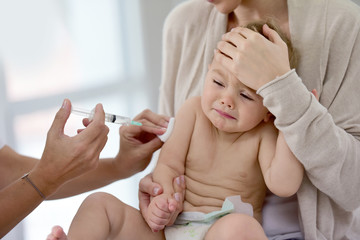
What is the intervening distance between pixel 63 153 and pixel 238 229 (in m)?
0.48

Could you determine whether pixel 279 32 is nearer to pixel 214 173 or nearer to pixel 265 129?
pixel 265 129

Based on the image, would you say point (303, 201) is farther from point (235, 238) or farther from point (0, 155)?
point (0, 155)

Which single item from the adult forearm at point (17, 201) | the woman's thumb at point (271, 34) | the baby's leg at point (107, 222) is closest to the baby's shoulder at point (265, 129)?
the woman's thumb at point (271, 34)

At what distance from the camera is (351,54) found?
1517 mm

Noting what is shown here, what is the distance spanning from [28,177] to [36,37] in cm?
148

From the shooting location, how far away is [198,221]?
1.42 m

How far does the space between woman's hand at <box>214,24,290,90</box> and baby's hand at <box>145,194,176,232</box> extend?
377 mm

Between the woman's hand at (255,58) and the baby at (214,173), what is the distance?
0.21 ft

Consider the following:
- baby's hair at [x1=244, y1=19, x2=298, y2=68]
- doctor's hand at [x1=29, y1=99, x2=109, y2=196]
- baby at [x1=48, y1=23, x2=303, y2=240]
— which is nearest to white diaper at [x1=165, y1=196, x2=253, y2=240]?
baby at [x1=48, y1=23, x2=303, y2=240]

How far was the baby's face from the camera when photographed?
4.62 feet

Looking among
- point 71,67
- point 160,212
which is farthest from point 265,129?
point 71,67

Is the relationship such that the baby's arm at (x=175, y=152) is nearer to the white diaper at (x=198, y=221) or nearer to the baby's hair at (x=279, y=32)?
the white diaper at (x=198, y=221)

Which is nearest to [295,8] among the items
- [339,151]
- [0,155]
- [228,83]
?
[228,83]

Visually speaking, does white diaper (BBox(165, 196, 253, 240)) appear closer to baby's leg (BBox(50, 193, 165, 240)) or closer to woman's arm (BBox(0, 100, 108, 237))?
baby's leg (BBox(50, 193, 165, 240))
